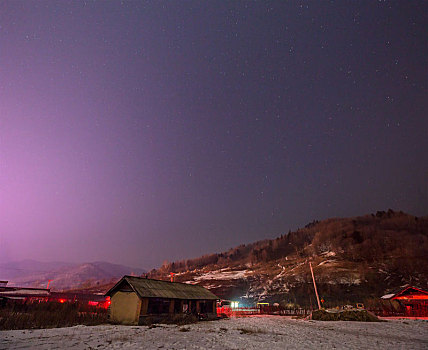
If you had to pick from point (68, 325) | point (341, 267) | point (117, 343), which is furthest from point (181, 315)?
point (341, 267)

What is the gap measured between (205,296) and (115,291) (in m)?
15.1

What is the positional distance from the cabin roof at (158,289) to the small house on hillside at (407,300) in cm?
3251

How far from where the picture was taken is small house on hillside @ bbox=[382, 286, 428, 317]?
43.9m

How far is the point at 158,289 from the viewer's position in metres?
33.7

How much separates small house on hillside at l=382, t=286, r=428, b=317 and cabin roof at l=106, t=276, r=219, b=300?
107 ft

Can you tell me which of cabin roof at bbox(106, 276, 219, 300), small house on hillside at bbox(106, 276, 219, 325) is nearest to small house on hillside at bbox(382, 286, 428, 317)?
cabin roof at bbox(106, 276, 219, 300)

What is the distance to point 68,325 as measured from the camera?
2419 centimetres

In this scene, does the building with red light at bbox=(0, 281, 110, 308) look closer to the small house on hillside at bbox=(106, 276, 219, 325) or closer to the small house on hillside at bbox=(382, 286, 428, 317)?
the small house on hillside at bbox=(106, 276, 219, 325)

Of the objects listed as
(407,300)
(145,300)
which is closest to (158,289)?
(145,300)

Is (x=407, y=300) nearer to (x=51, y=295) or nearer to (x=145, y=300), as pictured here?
(x=145, y=300)

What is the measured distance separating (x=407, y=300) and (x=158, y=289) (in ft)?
142

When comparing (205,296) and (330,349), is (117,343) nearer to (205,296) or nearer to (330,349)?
(330,349)

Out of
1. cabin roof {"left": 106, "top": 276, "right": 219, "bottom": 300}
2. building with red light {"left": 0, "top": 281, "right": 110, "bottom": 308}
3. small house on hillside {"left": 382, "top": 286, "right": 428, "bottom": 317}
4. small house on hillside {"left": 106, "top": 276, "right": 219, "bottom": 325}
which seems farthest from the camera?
building with red light {"left": 0, "top": 281, "right": 110, "bottom": 308}

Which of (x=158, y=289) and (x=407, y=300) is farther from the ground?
(x=158, y=289)
